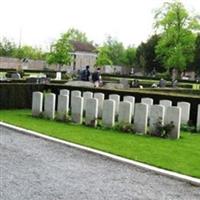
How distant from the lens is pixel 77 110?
15.9 metres

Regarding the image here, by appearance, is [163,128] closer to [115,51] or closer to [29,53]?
[29,53]

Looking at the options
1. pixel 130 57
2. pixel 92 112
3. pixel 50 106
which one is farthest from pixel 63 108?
pixel 130 57

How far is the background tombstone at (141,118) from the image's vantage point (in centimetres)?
1389

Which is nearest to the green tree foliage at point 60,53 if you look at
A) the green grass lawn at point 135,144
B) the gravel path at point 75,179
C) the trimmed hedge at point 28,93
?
the trimmed hedge at point 28,93

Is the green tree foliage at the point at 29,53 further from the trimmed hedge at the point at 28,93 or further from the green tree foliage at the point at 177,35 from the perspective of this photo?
the trimmed hedge at the point at 28,93

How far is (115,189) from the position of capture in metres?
7.57

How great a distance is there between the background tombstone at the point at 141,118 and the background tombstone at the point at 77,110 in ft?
7.56

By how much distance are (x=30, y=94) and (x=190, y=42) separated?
54.7m

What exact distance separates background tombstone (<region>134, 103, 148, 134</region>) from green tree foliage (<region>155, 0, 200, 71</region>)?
5855 centimetres

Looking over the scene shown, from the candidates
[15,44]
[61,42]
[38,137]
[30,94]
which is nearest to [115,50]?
[15,44]

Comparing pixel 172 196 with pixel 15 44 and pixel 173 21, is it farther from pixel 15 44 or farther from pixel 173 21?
pixel 15 44

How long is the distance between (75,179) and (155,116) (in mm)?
5986

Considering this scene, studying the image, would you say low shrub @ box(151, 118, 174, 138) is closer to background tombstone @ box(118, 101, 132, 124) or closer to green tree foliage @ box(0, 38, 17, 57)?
background tombstone @ box(118, 101, 132, 124)

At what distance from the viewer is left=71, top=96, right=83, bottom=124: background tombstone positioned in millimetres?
Answer: 15797
